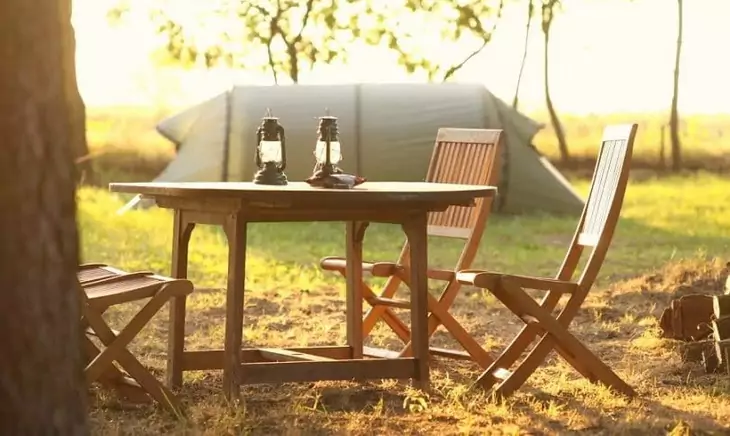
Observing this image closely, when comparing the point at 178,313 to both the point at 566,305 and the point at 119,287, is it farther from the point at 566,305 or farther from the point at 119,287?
the point at 566,305

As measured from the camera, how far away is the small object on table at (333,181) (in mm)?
3906

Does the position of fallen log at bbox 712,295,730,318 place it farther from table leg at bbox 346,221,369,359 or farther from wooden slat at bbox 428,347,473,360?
table leg at bbox 346,221,369,359

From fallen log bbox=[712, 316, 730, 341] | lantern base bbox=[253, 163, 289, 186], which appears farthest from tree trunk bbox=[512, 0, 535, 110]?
lantern base bbox=[253, 163, 289, 186]

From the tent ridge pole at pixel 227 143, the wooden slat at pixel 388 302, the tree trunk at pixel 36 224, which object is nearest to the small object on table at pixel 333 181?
the wooden slat at pixel 388 302

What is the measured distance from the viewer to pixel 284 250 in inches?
363

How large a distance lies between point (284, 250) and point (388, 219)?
535 cm

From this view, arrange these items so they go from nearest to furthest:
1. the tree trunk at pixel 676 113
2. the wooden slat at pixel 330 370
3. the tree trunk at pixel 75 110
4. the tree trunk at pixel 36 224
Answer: the tree trunk at pixel 36 224, the tree trunk at pixel 75 110, the wooden slat at pixel 330 370, the tree trunk at pixel 676 113

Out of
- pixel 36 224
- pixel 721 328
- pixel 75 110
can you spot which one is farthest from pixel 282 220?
pixel 75 110

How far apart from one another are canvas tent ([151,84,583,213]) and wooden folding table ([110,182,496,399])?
7.76 m

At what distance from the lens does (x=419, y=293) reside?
3.95 m

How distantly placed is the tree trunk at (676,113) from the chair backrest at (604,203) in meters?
14.2

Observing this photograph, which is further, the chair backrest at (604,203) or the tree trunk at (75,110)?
the chair backrest at (604,203)

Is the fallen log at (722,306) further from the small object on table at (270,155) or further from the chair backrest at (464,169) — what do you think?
the small object on table at (270,155)

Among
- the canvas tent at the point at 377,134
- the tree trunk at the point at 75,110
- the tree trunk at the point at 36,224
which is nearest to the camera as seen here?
the tree trunk at the point at 36,224
